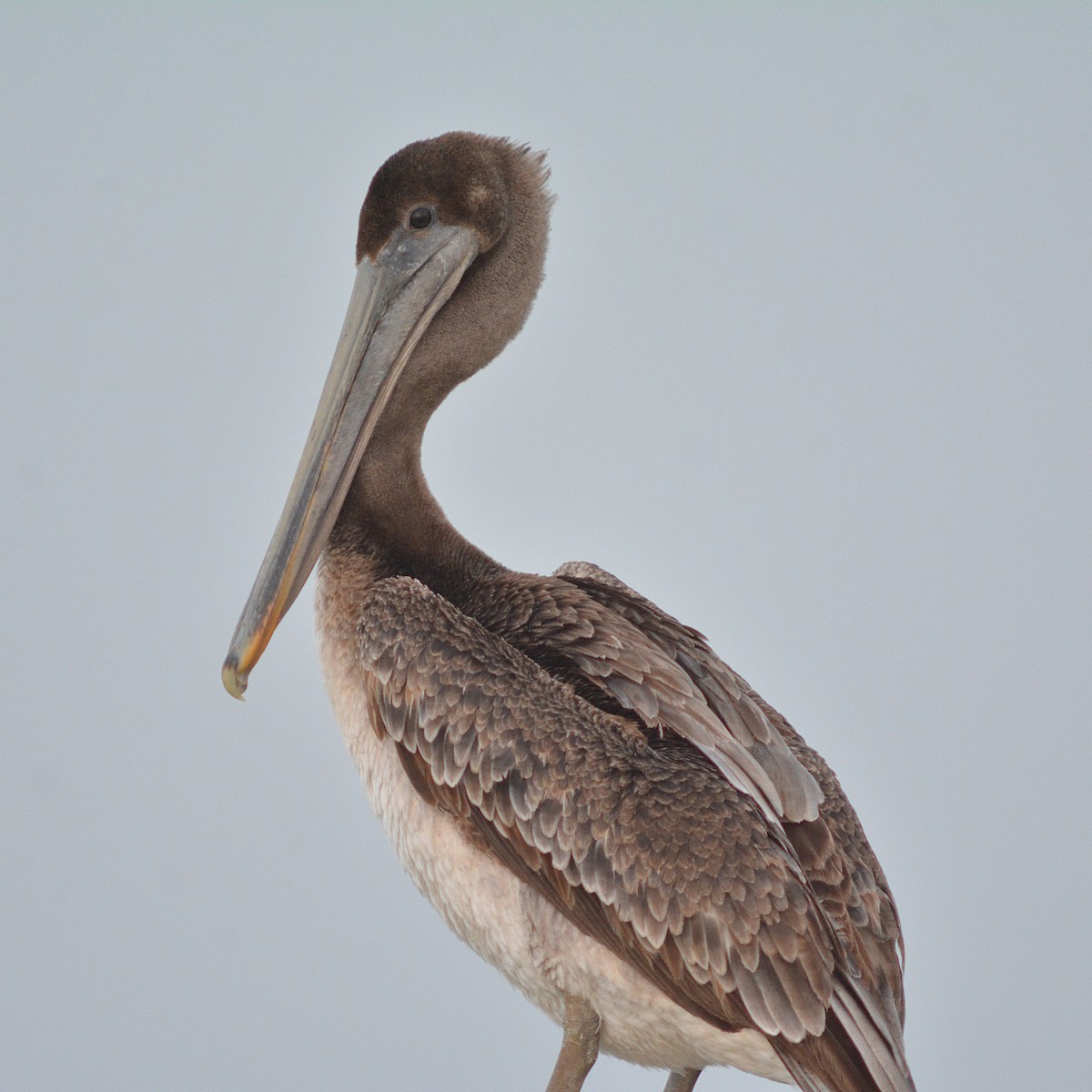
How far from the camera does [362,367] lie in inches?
171

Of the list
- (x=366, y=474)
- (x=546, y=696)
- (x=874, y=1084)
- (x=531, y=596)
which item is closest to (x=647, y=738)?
(x=546, y=696)

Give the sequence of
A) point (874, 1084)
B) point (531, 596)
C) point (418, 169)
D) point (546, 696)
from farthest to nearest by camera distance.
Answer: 1. point (418, 169)
2. point (531, 596)
3. point (546, 696)
4. point (874, 1084)

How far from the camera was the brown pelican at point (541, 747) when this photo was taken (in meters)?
3.35

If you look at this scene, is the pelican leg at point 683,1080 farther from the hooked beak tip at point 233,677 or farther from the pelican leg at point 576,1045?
the hooked beak tip at point 233,677

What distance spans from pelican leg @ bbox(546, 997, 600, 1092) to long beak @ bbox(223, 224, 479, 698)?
4.62 ft

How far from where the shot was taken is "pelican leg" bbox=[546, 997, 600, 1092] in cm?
372

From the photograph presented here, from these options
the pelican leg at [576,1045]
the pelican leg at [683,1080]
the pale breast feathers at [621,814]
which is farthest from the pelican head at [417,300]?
the pelican leg at [683,1080]

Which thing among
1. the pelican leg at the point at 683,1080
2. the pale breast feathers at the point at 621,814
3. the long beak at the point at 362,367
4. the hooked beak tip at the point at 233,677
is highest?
the long beak at the point at 362,367

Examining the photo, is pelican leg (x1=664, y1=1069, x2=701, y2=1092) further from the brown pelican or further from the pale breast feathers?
the pale breast feathers

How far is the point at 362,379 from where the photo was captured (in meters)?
4.34

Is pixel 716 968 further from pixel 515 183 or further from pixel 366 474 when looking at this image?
pixel 515 183

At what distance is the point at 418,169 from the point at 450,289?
0.37 metres

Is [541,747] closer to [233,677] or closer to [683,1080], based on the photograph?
[233,677]

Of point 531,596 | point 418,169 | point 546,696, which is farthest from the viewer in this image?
point 418,169
